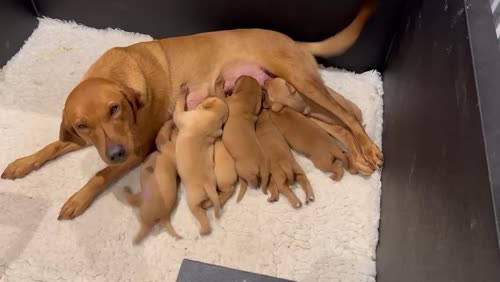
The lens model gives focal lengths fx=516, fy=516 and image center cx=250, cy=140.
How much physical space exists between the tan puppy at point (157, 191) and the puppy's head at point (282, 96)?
16.5 inches

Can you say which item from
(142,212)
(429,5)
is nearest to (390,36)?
(429,5)

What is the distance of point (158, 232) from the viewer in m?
1.80

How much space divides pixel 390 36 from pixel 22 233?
5.38 ft

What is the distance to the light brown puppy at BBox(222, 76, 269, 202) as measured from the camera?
1.78 metres

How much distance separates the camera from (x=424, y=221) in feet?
4.35

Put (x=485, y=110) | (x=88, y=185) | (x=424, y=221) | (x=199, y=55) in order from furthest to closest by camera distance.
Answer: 1. (x=199, y=55)
2. (x=88, y=185)
3. (x=424, y=221)
4. (x=485, y=110)

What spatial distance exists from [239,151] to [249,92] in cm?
27

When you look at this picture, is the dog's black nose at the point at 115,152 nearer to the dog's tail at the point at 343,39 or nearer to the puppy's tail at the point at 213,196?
the puppy's tail at the point at 213,196

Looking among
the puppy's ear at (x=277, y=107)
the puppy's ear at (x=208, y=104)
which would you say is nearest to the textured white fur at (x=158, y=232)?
the puppy's ear at (x=277, y=107)

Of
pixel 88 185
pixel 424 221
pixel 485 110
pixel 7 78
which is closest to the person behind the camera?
pixel 485 110

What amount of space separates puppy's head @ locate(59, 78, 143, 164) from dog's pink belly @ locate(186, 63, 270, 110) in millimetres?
438

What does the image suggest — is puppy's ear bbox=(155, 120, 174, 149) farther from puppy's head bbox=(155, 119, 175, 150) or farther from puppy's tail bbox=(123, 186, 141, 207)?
puppy's tail bbox=(123, 186, 141, 207)

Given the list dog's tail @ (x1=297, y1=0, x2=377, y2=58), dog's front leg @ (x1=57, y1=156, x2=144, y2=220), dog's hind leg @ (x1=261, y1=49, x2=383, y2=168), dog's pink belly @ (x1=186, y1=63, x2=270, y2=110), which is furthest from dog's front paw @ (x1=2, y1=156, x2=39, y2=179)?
dog's tail @ (x1=297, y1=0, x2=377, y2=58)

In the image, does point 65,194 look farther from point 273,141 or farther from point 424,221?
point 424,221
